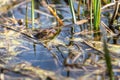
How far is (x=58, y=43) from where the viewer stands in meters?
1.93

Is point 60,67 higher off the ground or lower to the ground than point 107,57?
lower

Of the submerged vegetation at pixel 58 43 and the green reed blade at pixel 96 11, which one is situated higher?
the green reed blade at pixel 96 11

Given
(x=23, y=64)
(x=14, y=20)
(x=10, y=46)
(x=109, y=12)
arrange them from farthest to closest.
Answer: (x=109, y=12)
(x=14, y=20)
(x=10, y=46)
(x=23, y=64)

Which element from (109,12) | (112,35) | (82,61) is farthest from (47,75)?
(109,12)

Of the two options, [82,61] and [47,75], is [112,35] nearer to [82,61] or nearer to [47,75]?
[82,61]

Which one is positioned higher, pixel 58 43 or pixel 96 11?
pixel 96 11

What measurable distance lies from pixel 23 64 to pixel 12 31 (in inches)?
19.6

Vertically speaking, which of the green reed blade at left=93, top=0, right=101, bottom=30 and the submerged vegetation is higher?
the green reed blade at left=93, top=0, right=101, bottom=30

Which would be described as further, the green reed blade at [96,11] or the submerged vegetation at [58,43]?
the green reed blade at [96,11]

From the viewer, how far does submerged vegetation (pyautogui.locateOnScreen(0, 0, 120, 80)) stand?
1.58 metres

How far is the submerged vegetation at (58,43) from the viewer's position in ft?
5.19

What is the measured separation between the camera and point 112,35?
2.06 metres

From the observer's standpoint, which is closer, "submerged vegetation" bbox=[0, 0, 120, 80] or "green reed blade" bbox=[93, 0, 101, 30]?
"submerged vegetation" bbox=[0, 0, 120, 80]

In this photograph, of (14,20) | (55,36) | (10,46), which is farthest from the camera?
(14,20)
